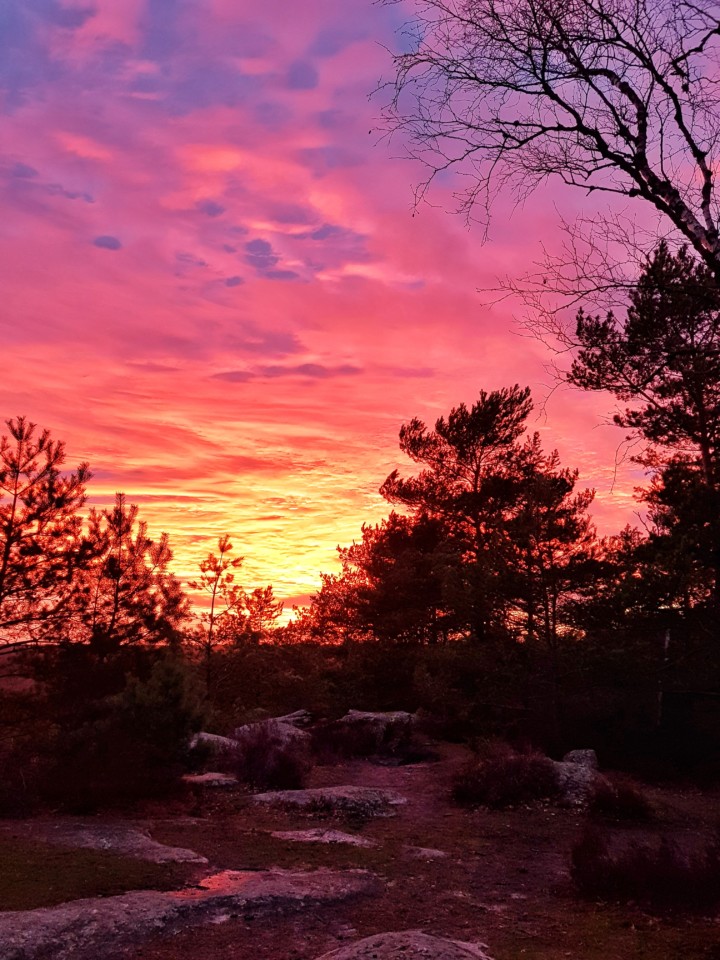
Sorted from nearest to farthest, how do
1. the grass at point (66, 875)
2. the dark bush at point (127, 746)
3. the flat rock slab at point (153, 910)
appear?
the flat rock slab at point (153, 910), the grass at point (66, 875), the dark bush at point (127, 746)

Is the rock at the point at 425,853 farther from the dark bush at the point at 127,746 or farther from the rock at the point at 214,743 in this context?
the rock at the point at 214,743

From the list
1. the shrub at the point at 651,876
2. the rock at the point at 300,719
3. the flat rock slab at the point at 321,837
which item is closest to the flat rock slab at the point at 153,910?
the flat rock slab at the point at 321,837

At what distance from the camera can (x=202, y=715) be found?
14094 millimetres

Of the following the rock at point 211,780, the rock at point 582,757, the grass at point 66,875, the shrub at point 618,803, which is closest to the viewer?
the grass at point 66,875

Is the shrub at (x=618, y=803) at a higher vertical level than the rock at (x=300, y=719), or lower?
higher

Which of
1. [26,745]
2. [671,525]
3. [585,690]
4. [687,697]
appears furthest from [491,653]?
[26,745]

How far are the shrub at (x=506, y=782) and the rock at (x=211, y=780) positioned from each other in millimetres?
4869

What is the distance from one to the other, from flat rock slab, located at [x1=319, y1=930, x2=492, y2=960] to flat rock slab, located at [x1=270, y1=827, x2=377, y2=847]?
5.68 meters

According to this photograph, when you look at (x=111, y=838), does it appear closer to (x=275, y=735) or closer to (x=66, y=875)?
(x=66, y=875)

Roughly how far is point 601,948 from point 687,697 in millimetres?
15679

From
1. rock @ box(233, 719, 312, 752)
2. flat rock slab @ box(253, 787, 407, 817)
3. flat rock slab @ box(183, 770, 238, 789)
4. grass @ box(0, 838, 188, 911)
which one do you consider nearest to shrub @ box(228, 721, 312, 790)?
rock @ box(233, 719, 312, 752)

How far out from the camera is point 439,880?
29.4ft

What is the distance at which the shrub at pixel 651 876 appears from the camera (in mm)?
7145

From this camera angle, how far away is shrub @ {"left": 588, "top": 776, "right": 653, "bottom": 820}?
41.8 ft
